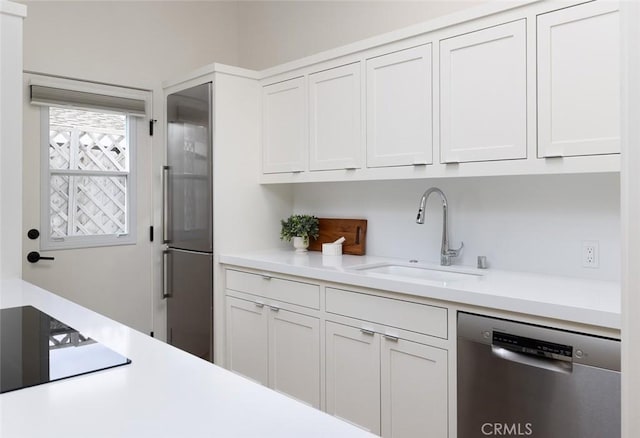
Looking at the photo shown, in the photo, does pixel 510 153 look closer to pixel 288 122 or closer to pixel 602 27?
pixel 602 27

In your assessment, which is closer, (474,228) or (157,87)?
(474,228)

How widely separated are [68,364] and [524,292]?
58.3 inches

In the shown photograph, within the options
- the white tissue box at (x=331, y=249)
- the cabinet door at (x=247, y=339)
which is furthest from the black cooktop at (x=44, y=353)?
the white tissue box at (x=331, y=249)

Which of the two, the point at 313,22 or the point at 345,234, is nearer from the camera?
the point at 345,234

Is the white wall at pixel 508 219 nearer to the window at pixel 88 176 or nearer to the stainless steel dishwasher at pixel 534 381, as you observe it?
the stainless steel dishwasher at pixel 534 381

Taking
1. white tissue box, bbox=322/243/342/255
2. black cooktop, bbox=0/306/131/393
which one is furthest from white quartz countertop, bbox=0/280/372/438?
white tissue box, bbox=322/243/342/255

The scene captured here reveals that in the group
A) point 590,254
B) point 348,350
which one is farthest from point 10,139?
point 590,254

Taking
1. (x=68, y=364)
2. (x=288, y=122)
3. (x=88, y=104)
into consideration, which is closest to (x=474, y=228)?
(x=288, y=122)

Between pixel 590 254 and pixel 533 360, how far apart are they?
67 centimetres

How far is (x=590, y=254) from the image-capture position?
81.3 inches

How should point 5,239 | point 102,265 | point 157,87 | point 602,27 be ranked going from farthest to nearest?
point 157,87
point 102,265
point 5,239
point 602,27

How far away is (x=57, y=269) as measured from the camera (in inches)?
121

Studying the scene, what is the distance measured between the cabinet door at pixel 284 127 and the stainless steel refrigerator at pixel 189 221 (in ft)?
1.20

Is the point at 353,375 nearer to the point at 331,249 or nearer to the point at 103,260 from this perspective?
the point at 331,249
